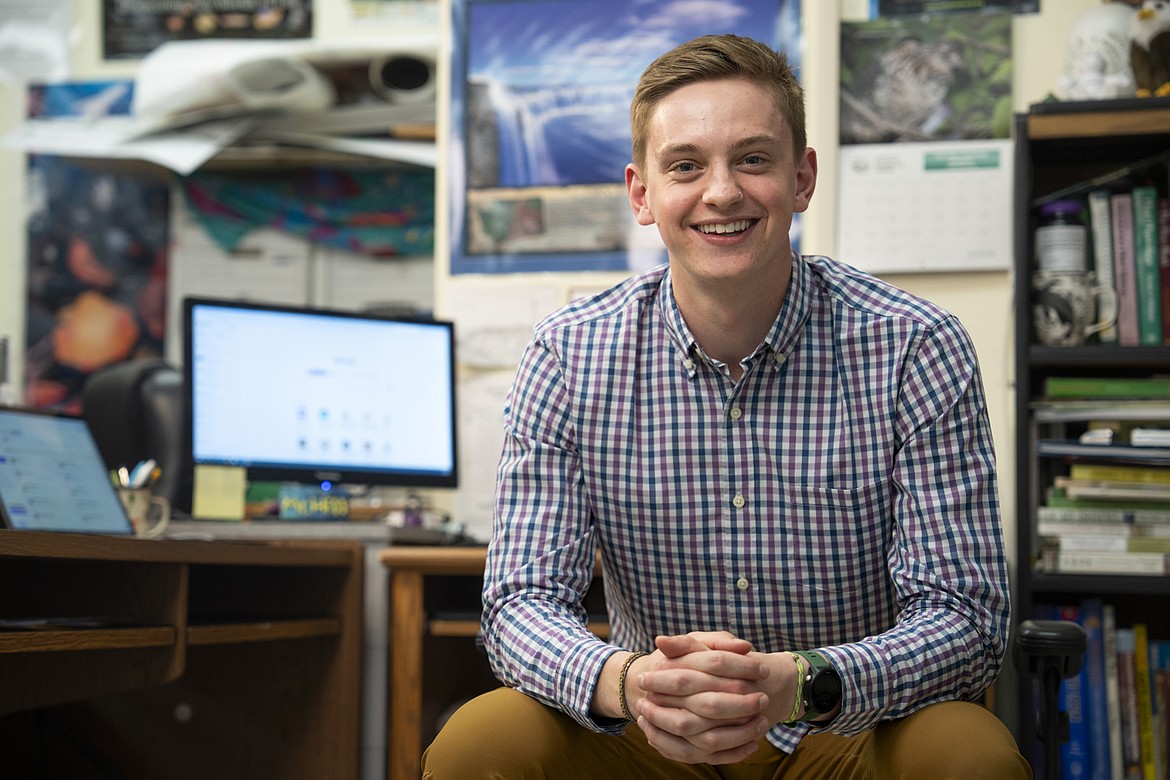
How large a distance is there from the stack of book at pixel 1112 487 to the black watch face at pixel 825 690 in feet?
2.89

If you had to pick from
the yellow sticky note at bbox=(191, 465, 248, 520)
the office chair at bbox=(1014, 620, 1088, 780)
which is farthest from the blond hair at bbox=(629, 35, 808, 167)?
the yellow sticky note at bbox=(191, 465, 248, 520)

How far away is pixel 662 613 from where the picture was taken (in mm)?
1381

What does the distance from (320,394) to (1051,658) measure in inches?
54.0

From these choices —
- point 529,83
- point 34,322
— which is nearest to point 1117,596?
point 529,83

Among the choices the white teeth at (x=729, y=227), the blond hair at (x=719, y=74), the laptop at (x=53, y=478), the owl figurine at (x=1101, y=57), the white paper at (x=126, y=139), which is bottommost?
the laptop at (x=53, y=478)

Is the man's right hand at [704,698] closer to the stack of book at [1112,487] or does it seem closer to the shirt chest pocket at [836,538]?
the shirt chest pocket at [836,538]

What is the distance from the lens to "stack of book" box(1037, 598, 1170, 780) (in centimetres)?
185

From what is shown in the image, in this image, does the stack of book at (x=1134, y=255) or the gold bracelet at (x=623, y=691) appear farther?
the stack of book at (x=1134, y=255)

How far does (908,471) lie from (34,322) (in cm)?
372

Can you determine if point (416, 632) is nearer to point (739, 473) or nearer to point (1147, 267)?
point (739, 473)

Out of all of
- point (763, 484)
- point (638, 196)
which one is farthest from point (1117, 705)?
point (638, 196)


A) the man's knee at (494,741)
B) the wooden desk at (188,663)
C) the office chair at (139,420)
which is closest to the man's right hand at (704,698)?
the man's knee at (494,741)

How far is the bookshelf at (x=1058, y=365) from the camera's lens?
1855 mm

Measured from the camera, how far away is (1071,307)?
1.90 meters
